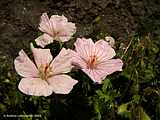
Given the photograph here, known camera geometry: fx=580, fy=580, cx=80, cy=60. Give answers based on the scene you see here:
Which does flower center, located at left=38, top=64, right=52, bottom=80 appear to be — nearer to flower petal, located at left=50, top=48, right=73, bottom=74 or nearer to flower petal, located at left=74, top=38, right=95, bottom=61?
flower petal, located at left=50, top=48, right=73, bottom=74

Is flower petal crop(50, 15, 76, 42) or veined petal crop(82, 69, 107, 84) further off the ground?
flower petal crop(50, 15, 76, 42)

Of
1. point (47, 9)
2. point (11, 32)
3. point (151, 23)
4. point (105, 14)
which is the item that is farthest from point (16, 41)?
point (151, 23)

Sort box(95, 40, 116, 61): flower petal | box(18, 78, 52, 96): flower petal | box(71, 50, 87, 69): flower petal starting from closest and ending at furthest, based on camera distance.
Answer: box(18, 78, 52, 96): flower petal
box(71, 50, 87, 69): flower petal
box(95, 40, 116, 61): flower petal

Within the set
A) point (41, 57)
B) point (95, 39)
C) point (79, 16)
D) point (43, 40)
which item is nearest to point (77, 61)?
point (41, 57)

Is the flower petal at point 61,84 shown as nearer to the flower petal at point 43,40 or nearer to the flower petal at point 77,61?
the flower petal at point 77,61

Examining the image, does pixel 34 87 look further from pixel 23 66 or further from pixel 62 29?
pixel 62 29

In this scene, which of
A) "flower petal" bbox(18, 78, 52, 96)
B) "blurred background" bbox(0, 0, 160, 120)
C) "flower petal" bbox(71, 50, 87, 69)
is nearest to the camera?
"flower petal" bbox(18, 78, 52, 96)

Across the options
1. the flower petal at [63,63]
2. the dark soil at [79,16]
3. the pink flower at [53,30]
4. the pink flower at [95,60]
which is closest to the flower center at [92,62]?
the pink flower at [95,60]

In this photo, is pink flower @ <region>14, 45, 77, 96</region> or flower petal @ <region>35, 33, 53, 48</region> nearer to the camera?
pink flower @ <region>14, 45, 77, 96</region>

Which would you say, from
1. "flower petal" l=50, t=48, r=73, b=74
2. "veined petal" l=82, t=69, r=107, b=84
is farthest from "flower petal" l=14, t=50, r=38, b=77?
"veined petal" l=82, t=69, r=107, b=84
